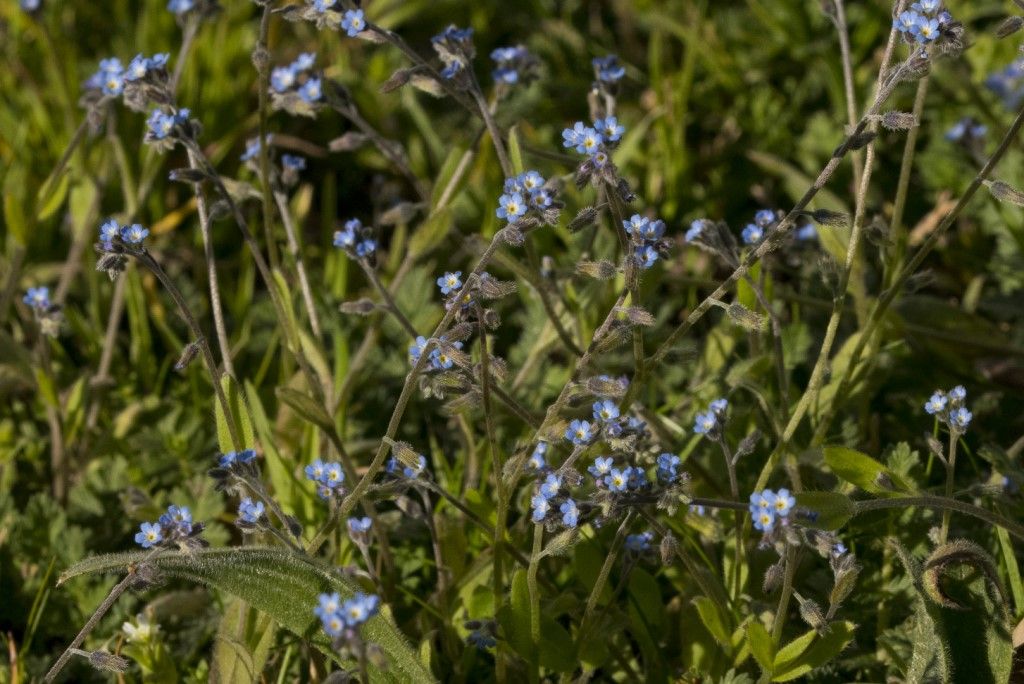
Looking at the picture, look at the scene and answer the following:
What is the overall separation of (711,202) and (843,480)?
2073mm

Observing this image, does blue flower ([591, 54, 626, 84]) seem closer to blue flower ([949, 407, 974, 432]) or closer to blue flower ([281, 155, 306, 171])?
blue flower ([281, 155, 306, 171])

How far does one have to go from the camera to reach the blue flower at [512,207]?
2503 mm

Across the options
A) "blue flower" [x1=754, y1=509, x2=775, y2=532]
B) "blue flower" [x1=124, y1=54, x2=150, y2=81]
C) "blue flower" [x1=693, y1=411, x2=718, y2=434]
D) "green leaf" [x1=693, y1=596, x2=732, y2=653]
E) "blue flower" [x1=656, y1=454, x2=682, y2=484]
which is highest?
"blue flower" [x1=124, y1=54, x2=150, y2=81]

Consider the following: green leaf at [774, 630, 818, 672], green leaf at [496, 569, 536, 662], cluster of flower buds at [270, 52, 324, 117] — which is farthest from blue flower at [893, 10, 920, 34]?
cluster of flower buds at [270, 52, 324, 117]

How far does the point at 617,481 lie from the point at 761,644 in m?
0.48

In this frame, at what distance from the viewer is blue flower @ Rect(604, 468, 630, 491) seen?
2492 mm

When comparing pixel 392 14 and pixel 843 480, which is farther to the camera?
pixel 392 14

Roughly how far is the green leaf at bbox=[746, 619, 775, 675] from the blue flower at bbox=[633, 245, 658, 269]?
0.79 metres

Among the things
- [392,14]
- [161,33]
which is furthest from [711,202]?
[161,33]

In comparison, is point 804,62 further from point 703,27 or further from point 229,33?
point 229,33

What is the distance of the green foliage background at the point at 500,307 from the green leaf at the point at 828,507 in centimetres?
32

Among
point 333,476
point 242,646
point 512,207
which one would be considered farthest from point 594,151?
point 242,646

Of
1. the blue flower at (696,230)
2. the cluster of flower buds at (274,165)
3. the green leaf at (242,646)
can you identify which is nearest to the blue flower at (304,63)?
the cluster of flower buds at (274,165)

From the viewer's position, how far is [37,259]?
455 centimetres
